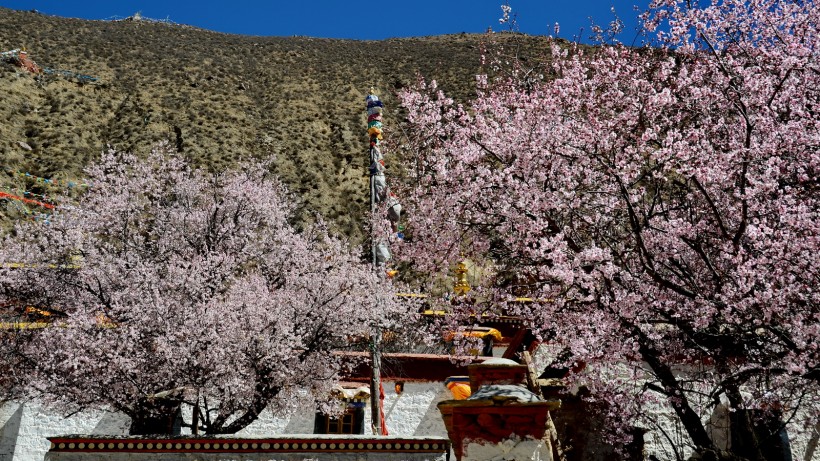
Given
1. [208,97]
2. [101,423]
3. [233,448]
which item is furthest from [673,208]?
[208,97]

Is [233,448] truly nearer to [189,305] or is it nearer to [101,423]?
[189,305]

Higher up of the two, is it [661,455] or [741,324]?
[741,324]

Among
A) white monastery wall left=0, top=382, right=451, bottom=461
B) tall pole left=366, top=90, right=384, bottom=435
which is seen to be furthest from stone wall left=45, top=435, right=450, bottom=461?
white monastery wall left=0, top=382, right=451, bottom=461

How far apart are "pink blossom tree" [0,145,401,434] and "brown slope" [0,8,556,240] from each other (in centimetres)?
2514

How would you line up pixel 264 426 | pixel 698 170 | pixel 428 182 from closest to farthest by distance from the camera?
pixel 698 170
pixel 428 182
pixel 264 426

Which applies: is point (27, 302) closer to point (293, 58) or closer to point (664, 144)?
point (664, 144)

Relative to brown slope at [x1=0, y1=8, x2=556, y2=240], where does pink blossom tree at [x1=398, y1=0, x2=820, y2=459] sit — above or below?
below

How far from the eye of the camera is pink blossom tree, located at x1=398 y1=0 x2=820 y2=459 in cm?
1017

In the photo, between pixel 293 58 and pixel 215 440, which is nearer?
pixel 215 440

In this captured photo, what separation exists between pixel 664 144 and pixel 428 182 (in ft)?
19.8

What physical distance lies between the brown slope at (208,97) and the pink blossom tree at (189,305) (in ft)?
82.5

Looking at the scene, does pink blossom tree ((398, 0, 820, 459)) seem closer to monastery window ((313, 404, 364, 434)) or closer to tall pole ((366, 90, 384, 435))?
tall pole ((366, 90, 384, 435))

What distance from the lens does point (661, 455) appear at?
56.9 ft

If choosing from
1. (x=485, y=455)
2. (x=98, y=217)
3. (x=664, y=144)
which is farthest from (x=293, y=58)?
(x=485, y=455)
